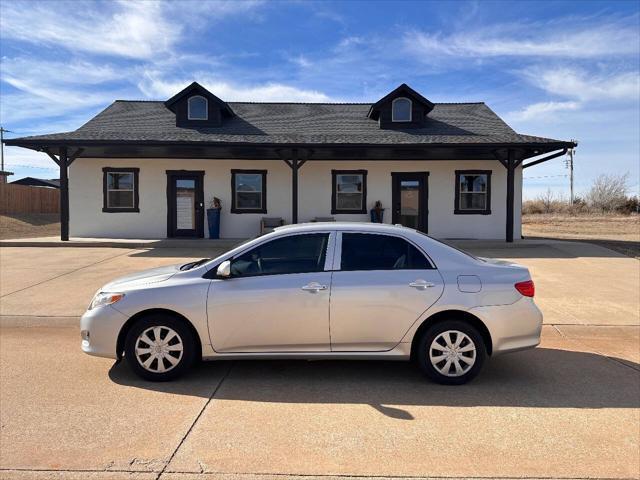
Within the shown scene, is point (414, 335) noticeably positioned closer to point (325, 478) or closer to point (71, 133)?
point (325, 478)

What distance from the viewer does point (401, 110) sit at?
18.2m

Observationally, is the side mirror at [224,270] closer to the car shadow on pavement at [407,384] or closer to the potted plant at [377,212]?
the car shadow on pavement at [407,384]

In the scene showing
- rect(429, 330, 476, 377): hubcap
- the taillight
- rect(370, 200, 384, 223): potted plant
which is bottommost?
rect(429, 330, 476, 377): hubcap

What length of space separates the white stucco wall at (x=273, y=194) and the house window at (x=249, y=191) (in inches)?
7.2

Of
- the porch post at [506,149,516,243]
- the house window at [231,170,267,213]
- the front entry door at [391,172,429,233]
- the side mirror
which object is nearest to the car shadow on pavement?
the side mirror

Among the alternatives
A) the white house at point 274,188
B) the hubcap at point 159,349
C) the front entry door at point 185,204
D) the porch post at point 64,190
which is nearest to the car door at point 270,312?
the hubcap at point 159,349

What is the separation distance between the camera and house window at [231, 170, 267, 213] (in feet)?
57.5

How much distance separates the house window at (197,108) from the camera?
1808cm

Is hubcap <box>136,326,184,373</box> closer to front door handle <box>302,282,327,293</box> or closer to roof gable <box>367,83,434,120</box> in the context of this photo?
front door handle <box>302,282,327,293</box>

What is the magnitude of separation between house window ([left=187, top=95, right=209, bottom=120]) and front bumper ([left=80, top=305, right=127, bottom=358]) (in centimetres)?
1465

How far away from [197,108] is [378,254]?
15271 millimetres

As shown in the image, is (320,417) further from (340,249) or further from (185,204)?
(185,204)

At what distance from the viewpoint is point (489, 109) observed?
2017 cm

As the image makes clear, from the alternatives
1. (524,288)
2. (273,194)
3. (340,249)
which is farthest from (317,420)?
(273,194)
